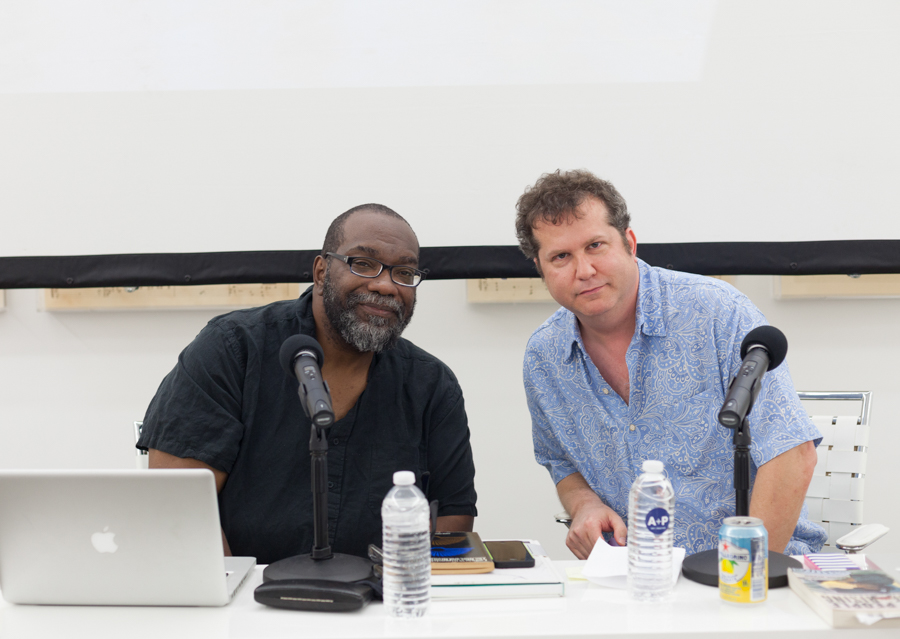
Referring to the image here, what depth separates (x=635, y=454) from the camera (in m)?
1.69

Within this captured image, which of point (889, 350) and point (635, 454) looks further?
point (889, 350)

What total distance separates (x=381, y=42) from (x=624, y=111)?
850 millimetres

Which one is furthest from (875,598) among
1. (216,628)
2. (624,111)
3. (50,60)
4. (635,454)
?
(50,60)

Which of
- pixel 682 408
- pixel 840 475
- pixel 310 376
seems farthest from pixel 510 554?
pixel 840 475

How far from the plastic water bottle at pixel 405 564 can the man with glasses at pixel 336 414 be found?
53 cm

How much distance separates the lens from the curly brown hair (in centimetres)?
166

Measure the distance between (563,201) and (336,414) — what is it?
76 centimetres

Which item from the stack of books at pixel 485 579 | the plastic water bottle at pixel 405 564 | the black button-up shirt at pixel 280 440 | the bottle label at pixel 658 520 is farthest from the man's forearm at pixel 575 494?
the plastic water bottle at pixel 405 564

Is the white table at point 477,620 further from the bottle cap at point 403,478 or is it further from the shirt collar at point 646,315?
the shirt collar at point 646,315

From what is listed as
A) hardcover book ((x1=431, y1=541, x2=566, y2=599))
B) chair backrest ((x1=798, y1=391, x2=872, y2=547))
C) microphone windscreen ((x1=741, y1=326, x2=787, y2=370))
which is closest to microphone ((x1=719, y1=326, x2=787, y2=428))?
microphone windscreen ((x1=741, y1=326, x2=787, y2=370))

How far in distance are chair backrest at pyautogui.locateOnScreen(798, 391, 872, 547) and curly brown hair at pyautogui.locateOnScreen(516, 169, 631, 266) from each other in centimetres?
82

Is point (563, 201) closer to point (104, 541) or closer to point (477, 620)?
point (477, 620)

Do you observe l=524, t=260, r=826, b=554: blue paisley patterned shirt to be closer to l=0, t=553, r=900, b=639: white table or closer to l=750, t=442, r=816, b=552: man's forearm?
l=750, t=442, r=816, b=552: man's forearm

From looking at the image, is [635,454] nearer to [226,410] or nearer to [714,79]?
[226,410]
